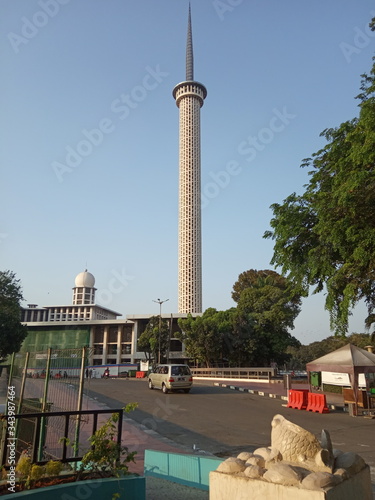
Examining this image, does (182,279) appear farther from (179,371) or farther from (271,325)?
(179,371)

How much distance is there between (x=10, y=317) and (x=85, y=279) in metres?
77.6

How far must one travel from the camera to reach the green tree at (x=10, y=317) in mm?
38656

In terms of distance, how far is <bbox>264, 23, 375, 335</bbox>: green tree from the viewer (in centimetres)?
1057

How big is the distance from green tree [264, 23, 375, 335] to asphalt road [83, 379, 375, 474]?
10.4ft

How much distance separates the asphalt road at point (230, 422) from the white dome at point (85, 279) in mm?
98441

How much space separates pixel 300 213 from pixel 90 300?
374 ft

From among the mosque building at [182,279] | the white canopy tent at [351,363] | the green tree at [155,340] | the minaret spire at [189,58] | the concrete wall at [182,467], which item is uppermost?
the minaret spire at [189,58]

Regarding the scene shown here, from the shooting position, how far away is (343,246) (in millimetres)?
11562

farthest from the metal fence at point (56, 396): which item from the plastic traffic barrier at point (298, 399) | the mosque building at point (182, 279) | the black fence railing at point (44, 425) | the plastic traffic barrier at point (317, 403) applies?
the mosque building at point (182, 279)

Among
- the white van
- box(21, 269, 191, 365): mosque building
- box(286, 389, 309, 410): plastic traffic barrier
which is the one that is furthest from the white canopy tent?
box(21, 269, 191, 365): mosque building

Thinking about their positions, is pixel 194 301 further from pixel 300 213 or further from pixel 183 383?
pixel 300 213

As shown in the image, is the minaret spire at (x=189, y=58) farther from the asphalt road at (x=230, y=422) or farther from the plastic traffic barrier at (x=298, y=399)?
the plastic traffic barrier at (x=298, y=399)

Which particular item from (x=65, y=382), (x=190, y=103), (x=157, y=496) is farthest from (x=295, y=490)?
(x=190, y=103)

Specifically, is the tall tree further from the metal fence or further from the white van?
the metal fence
